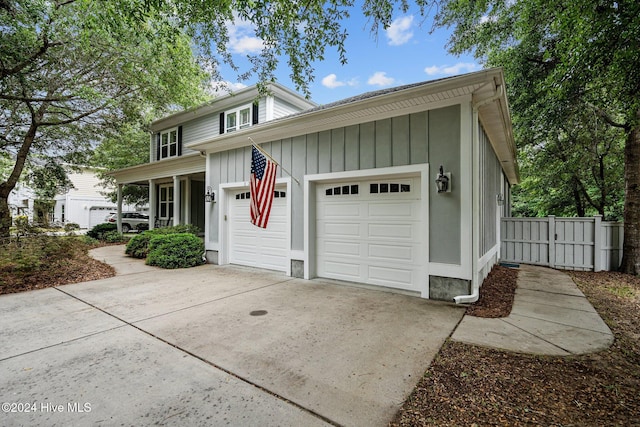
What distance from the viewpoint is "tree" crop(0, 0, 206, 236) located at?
21.1 feet

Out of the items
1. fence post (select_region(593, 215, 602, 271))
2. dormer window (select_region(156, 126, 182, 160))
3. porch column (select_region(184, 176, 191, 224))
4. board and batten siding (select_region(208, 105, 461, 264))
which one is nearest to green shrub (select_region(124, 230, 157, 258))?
porch column (select_region(184, 176, 191, 224))

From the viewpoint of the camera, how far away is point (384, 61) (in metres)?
6.05

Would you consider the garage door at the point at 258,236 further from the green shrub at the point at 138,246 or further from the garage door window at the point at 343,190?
the green shrub at the point at 138,246

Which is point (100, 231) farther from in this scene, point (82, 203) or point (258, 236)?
point (82, 203)

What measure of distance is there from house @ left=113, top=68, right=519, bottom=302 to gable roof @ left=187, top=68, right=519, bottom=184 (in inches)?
0.8

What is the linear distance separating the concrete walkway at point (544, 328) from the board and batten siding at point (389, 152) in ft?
3.70

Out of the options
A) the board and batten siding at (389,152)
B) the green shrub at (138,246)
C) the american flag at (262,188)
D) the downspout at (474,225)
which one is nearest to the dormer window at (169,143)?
the green shrub at (138,246)

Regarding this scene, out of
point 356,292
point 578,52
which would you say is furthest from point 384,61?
point 356,292

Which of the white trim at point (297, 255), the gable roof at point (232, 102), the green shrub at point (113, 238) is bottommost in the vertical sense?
the green shrub at point (113, 238)

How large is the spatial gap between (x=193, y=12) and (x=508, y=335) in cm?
610

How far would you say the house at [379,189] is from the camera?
176 inches

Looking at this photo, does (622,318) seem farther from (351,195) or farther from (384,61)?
(384,61)

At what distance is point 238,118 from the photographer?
36.9ft

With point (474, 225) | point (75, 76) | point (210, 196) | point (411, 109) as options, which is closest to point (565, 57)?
point (411, 109)
